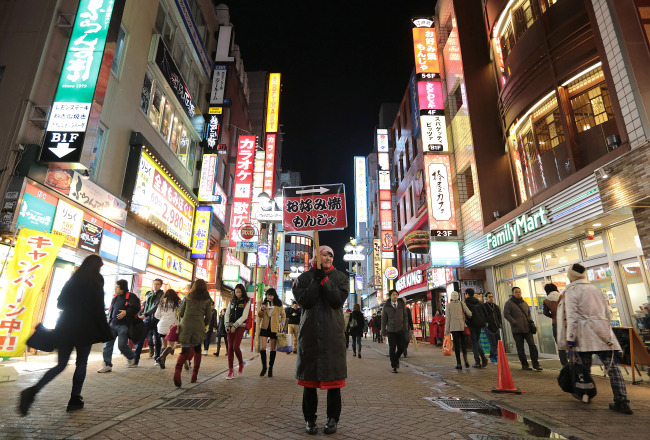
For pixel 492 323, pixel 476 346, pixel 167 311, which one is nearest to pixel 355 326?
pixel 476 346

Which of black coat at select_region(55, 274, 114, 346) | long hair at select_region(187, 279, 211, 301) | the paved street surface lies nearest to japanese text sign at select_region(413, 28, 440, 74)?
the paved street surface

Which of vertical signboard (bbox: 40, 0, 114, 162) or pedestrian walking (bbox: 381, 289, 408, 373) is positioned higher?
vertical signboard (bbox: 40, 0, 114, 162)

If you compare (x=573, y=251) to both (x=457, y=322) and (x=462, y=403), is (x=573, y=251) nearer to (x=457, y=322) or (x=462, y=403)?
(x=457, y=322)

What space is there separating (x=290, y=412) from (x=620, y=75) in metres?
9.71

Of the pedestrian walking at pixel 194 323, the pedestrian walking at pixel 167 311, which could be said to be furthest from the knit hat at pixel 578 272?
the pedestrian walking at pixel 167 311

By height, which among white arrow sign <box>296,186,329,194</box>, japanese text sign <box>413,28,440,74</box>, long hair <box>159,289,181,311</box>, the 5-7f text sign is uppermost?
japanese text sign <box>413,28,440,74</box>

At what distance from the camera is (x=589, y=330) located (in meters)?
5.09

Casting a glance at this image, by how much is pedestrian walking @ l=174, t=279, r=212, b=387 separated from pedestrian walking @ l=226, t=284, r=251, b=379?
87 cm

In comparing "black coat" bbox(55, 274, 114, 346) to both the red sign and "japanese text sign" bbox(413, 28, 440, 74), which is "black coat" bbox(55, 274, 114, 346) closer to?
the red sign

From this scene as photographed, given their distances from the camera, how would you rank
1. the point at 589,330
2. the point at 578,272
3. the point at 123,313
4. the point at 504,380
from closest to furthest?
the point at 589,330 → the point at 578,272 → the point at 504,380 → the point at 123,313

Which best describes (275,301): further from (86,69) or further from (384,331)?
(86,69)

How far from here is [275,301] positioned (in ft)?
30.3

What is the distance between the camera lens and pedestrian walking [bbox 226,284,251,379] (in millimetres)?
7750

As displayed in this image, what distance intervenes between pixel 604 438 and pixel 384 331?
637 cm
